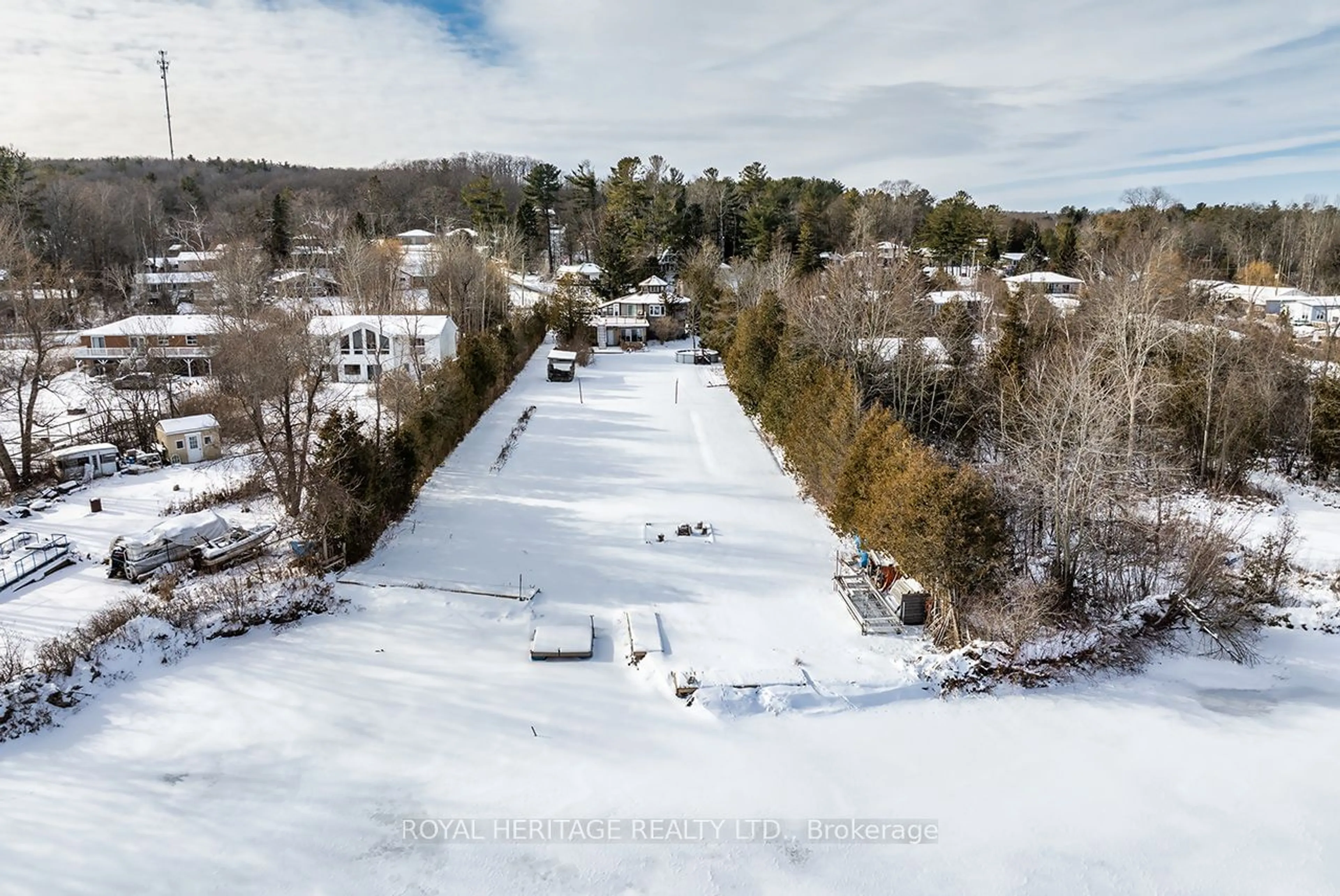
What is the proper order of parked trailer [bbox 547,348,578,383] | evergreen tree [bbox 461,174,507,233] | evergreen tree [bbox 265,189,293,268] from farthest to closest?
evergreen tree [bbox 461,174,507,233] < evergreen tree [bbox 265,189,293,268] < parked trailer [bbox 547,348,578,383]

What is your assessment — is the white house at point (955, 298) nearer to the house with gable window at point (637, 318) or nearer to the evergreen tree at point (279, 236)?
the house with gable window at point (637, 318)

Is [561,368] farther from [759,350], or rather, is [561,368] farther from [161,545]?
[161,545]

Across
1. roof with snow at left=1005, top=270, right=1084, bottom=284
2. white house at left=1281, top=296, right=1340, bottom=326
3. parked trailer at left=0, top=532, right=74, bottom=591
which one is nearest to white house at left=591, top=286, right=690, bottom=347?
roof with snow at left=1005, top=270, right=1084, bottom=284

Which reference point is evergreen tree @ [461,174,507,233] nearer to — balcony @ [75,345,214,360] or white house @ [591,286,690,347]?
white house @ [591,286,690,347]

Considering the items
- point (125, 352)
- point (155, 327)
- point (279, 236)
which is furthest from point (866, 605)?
point (279, 236)

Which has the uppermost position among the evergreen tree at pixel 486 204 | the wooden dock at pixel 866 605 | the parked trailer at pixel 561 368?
the evergreen tree at pixel 486 204

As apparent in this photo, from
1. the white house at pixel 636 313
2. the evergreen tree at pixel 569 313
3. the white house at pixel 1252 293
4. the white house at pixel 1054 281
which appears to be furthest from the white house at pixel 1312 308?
the evergreen tree at pixel 569 313
